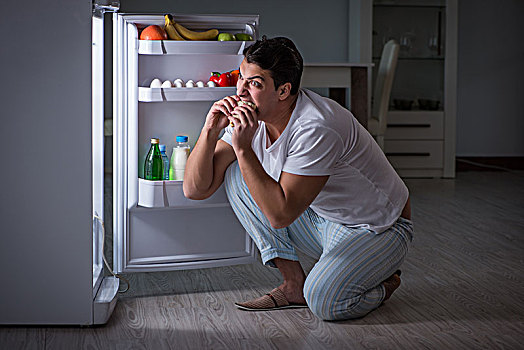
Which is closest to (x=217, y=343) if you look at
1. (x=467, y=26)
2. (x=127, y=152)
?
(x=127, y=152)

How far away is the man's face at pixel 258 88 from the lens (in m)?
1.85

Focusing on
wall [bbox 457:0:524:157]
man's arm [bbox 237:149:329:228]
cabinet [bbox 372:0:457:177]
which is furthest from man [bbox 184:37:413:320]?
wall [bbox 457:0:524:157]

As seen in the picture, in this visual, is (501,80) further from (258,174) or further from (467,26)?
(258,174)

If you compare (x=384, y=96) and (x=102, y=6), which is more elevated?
(x=102, y=6)

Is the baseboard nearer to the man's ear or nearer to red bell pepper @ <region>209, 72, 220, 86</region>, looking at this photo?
red bell pepper @ <region>209, 72, 220, 86</region>

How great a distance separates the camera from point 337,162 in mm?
1930

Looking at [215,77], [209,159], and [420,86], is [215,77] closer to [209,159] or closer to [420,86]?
[209,159]

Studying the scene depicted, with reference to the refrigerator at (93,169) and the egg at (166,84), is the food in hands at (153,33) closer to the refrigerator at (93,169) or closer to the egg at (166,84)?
the refrigerator at (93,169)

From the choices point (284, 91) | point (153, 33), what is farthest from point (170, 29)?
point (284, 91)

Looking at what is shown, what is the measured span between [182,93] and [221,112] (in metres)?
0.28

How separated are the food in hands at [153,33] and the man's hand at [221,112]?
370 mm

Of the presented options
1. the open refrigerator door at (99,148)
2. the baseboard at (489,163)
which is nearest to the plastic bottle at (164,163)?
the open refrigerator door at (99,148)

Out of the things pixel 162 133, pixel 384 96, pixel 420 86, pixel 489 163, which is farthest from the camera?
pixel 489 163

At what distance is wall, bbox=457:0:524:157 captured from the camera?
19.5 ft
